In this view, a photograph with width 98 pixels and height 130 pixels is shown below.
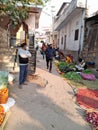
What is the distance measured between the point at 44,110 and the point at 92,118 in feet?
4.34

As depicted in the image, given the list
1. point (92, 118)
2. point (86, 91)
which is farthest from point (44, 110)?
point (86, 91)

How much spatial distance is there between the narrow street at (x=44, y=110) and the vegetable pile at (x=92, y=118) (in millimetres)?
150

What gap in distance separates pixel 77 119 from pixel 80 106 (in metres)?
1.07

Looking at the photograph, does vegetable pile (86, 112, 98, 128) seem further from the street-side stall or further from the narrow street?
the narrow street

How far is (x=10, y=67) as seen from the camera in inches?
483

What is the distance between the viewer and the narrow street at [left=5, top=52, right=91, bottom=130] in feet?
17.2

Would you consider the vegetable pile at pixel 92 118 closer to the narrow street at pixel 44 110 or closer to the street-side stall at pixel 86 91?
the street-side stall at pixel 86 91

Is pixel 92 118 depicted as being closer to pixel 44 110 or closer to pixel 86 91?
pixel 44 110

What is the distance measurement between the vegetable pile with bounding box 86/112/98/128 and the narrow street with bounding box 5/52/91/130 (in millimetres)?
150

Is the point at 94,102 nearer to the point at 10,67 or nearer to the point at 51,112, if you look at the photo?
the point at 51,112

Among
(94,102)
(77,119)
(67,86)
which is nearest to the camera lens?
(77,119)

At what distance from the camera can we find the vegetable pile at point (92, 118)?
551 cm

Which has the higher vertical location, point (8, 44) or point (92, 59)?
point (8, 44)

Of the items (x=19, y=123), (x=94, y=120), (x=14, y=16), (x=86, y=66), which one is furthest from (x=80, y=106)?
(x=86, y=66)
